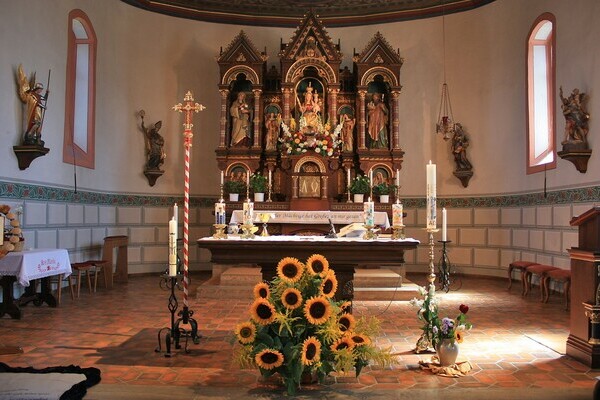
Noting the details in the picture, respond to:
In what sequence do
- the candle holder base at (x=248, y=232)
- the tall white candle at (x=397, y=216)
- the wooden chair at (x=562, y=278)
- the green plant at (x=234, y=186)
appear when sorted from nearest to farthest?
the tall white candle at (x=397, y=216), the candle holder base at (x=248, y=232), the wooden chair at (x=562, y=278), the green plant at (x=234, y=186)

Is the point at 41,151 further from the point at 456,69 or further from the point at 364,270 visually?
the point at 456,69

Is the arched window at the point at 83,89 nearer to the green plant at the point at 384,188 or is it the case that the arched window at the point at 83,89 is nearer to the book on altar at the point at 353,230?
the green plant at the point at 384,188

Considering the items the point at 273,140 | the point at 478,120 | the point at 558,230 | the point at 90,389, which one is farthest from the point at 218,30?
the point at 90,389

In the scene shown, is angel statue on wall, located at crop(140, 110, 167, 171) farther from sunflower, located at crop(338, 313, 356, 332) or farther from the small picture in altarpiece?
sunflower, located at crop(338, 313, 356, 332)

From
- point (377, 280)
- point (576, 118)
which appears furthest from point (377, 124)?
point (576, 118)

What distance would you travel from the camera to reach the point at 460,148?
43.8 ft

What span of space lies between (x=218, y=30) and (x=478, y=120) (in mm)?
6923

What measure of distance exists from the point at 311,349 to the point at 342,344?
28cm

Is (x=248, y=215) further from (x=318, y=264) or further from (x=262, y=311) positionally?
(x=262, y=311)

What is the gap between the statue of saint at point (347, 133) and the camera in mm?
13438

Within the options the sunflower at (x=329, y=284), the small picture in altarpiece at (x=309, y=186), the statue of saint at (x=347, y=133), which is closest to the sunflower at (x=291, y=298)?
the sunflower at (x=329, y=284)

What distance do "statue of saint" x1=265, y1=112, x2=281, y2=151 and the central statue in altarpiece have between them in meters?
0.02

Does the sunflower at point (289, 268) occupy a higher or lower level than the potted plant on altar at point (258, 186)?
lower

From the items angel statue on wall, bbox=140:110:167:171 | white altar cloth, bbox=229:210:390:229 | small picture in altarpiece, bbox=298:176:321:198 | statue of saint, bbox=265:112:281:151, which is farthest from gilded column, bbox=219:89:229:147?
white altar cloth, bbox=229:210:390:229
